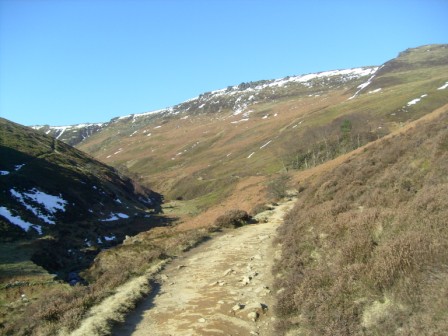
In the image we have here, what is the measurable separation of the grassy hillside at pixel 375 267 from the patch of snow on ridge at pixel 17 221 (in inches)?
1460

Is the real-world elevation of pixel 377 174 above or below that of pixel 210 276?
above

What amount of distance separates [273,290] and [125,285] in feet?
20.5

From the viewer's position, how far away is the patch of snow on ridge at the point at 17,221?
144 ft

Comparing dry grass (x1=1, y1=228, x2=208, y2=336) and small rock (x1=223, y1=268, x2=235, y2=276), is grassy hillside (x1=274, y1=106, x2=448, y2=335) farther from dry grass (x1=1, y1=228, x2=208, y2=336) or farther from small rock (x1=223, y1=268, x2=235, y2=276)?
dry grass (x1=1, y1=228, x2=208, y2=336)

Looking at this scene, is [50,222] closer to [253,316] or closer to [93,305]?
[93,305]

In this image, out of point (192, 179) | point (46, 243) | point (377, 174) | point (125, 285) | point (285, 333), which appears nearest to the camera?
point (285, 333)

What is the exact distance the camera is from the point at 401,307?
7859mm

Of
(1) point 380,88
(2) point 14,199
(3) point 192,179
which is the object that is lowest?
(3) point 192,179

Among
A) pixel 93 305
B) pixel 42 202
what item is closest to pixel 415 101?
pixel 42 202

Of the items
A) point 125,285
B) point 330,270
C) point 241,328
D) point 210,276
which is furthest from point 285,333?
point 125,285

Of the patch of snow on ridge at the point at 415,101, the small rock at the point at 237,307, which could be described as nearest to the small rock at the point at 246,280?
the small rock at the point at 237,307

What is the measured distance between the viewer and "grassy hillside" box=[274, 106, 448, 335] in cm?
766

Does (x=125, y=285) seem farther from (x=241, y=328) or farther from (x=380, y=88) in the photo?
(x=380, y=88)

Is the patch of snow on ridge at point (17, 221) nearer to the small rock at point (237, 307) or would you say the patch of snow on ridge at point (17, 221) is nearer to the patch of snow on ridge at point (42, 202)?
the patch of snow on ridge at point (42, 202)
